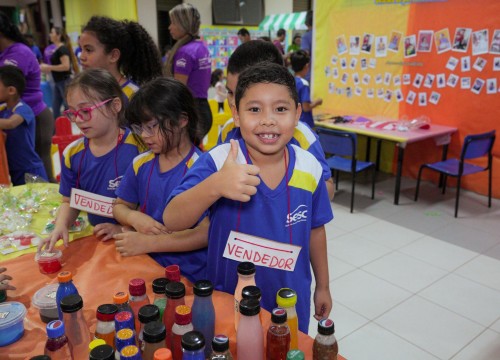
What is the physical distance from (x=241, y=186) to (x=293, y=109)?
35cm

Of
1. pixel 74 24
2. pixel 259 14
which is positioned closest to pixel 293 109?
pixel 259 14

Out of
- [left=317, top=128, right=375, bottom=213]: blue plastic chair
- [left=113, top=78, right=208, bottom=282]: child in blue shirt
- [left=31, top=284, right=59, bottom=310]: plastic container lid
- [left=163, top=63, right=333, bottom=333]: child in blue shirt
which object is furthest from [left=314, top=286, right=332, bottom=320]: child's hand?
[left=317, top=128, right=375, bottom=213]: blue plastic chair

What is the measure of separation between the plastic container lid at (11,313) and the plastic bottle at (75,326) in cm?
25

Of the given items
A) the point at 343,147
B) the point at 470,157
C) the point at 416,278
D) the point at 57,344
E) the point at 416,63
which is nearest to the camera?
the point at 57,344

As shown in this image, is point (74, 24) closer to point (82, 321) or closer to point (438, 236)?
point (438, 236)

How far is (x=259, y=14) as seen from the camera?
11383 mm

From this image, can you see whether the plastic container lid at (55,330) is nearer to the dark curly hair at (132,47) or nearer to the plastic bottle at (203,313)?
the plastic bottle at (203,313)

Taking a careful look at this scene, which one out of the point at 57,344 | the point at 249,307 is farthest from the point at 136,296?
the point at 249,307

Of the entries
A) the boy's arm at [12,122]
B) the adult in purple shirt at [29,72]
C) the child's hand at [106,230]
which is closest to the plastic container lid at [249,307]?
the child's hand at [106,230]

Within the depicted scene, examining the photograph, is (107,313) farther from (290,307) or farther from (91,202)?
(91,202)

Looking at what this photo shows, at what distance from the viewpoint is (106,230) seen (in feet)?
5.76

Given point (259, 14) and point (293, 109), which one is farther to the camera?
point (259, 14)

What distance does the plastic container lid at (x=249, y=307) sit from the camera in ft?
3.01

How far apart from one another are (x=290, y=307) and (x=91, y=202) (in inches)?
43.6
